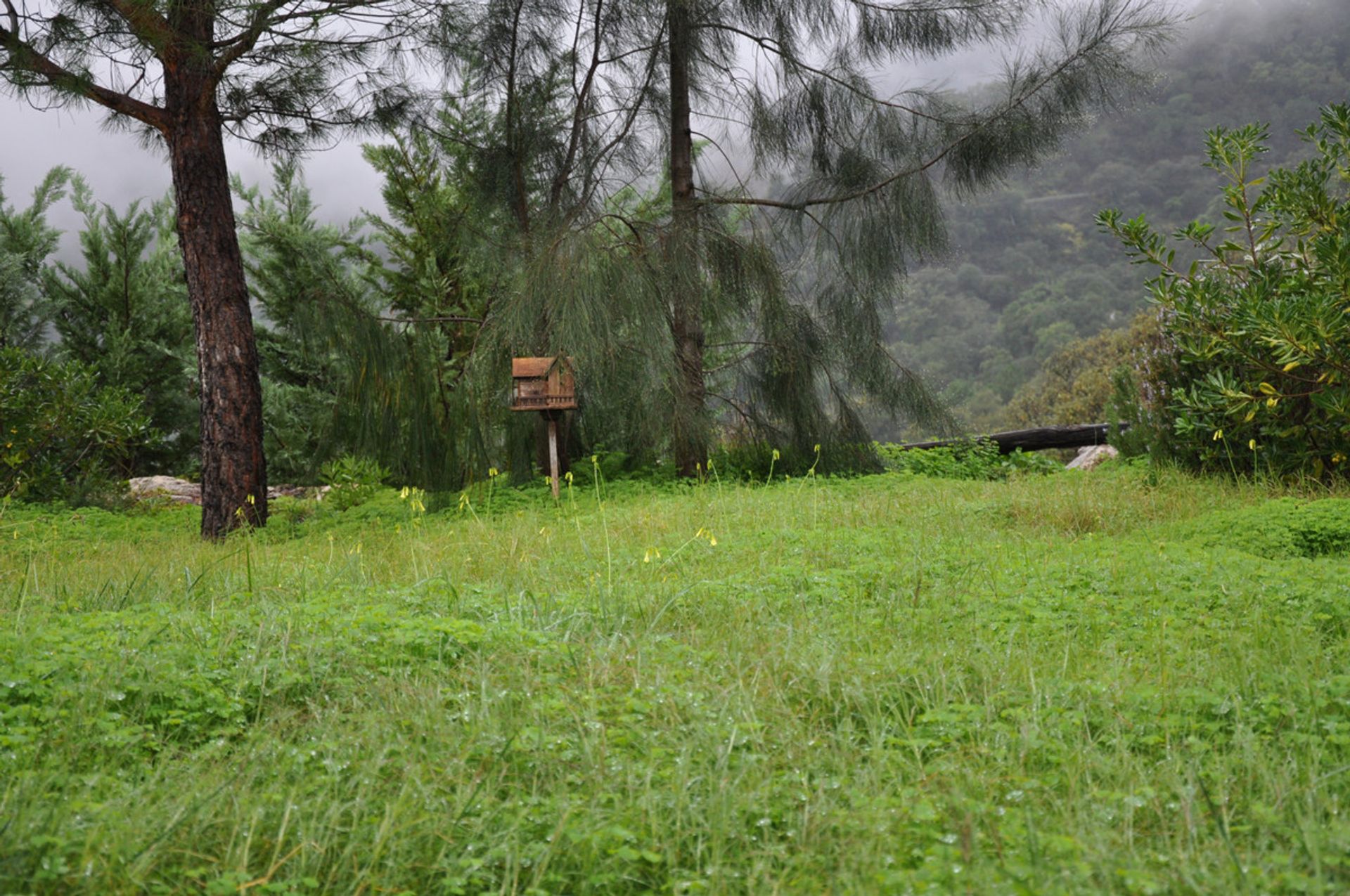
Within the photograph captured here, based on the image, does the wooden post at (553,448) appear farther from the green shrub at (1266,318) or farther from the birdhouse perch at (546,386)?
the green shrub at (1266,318)

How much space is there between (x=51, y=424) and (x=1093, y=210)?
29.0 meters

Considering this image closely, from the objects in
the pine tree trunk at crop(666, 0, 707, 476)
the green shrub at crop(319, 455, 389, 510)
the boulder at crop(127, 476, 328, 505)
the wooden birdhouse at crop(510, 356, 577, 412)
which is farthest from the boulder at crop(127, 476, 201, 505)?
the pine tree trunk at crop(666, 0, 707, 476)

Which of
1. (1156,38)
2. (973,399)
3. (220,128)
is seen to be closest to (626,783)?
(220,128)

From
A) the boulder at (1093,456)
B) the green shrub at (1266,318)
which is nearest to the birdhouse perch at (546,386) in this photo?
the green shrub at (1266,318)

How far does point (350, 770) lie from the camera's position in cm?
194

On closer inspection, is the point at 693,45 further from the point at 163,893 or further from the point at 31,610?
the point at 163,893

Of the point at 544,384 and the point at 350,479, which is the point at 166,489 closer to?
the point at 350,479

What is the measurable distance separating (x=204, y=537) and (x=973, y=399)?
25.2 metres

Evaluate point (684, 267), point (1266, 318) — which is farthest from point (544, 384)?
point (1266, 318)

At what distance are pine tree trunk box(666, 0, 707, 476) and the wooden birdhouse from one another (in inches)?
27.1

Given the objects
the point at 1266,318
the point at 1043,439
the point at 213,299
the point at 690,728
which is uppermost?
the point at 213,299

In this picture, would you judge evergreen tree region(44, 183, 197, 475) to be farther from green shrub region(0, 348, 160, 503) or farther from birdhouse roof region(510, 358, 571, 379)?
birdhouse roof region(510, 358, 571, 379)

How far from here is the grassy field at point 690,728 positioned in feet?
5.34

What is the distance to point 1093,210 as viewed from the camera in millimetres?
30109
